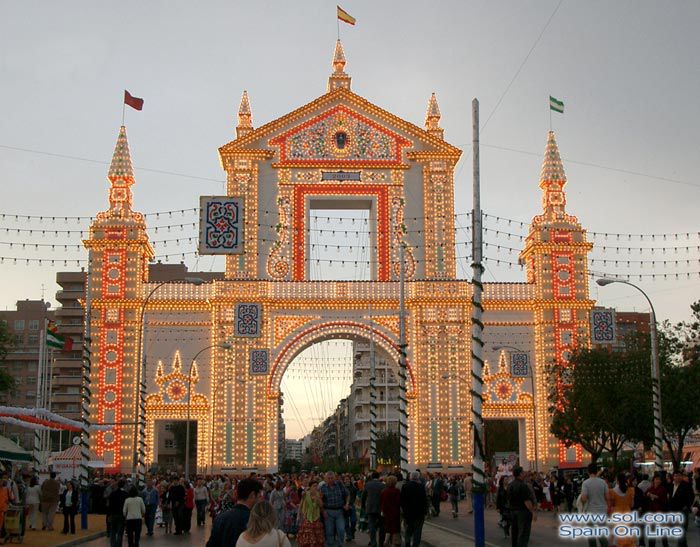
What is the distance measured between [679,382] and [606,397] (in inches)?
243

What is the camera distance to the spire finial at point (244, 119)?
201 feet

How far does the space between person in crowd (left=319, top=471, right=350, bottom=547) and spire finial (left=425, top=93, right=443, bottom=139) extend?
39985mm

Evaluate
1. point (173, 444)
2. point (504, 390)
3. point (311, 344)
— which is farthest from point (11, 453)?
point (173, 444)

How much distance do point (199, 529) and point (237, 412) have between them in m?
21.4

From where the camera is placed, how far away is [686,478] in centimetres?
2297

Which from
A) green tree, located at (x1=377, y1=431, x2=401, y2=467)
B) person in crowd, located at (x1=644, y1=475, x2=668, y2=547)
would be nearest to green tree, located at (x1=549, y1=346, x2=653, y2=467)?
person in crowd, located at (x1=644, y1=475, x2=668, y2=547)

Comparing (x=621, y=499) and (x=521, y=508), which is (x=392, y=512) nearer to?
(x=521, y=508)

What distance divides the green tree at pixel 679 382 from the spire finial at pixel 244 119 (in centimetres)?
2583

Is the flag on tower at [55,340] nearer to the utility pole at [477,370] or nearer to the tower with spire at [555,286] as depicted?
the utility pole at [477,370]

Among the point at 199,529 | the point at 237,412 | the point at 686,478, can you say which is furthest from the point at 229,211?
the point at 237,412

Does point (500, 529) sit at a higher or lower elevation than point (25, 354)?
lower

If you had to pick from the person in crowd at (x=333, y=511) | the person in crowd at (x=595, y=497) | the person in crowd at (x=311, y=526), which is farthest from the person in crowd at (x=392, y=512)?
the person in crowd at (x=595, y=497)

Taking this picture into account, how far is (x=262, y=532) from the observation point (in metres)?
10.9

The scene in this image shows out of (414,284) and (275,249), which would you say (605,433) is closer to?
(414,284)
